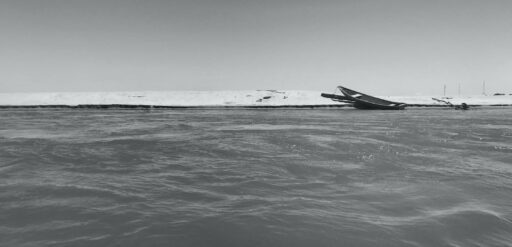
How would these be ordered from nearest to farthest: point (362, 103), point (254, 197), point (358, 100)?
1. point (254, 197)
2. point (358, 100)
3. point (362, 103)

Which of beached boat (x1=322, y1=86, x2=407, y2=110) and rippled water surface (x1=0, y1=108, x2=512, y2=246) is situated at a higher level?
beached boat (x1=322, y1=86, x2=407, y2=110)

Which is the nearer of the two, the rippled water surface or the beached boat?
the rippled water surface

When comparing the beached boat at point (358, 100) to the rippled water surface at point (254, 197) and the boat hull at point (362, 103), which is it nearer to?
the boat hull at point (362, 103)

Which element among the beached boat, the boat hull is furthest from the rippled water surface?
the boat hull

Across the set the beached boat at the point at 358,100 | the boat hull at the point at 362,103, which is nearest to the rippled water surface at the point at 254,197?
the beached boat at the point at 358,100

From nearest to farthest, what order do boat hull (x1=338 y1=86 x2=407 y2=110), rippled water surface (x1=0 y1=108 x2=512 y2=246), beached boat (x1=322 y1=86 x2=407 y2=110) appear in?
rippled water surface (x1=0 y1=108 x2=512 y2=246) → beached boat (x1=322 y1=86 x2=407 y2=110) → boat hull (x1=338 y1=86 x2=407 y2=110)

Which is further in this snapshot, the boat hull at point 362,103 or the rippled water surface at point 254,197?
the boat hull at point 362,103

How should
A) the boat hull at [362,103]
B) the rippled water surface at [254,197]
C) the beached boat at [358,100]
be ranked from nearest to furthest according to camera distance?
the rippled water surface at [254,197] → the beached boat at [358,100] → the boat hull at [362,103]

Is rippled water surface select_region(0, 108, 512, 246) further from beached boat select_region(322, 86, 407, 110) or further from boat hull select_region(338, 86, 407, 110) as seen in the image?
boat hull select_region(338, 86, 407, 110)

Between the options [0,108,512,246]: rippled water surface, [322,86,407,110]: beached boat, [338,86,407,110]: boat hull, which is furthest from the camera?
[338,86,407,110]: boat hull

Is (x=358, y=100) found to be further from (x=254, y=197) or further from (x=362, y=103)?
(x=254, y=197)

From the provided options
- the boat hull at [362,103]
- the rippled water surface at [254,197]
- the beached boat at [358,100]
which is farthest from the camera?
the boat hull at [362,103]

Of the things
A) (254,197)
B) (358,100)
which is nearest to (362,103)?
(358,100)

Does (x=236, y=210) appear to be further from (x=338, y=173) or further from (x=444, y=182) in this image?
Answer: (x=444, y=182)
